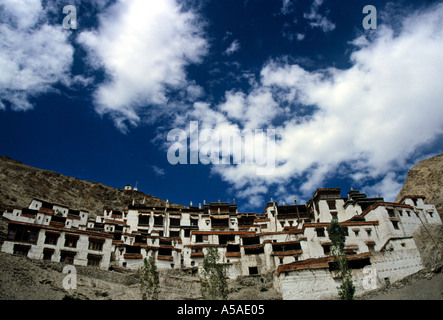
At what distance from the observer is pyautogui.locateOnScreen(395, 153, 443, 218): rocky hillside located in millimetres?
72625

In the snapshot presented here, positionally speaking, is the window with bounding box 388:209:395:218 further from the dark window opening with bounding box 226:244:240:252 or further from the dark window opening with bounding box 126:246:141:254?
the dark window opening with bounding box 126:246:141:254

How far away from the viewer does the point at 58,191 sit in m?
84.9

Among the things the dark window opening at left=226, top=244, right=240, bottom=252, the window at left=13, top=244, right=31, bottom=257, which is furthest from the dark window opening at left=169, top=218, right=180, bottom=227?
the window at left=13, top=244, right=31, bottom=257

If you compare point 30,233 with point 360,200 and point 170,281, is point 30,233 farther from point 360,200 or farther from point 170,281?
point 360,200

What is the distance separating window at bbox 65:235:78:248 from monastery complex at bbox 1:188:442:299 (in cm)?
12

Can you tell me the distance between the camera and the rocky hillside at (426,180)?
238 feet

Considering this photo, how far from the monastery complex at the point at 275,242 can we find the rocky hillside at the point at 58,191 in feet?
63.3

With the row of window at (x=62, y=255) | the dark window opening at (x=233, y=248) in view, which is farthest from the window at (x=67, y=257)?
the dark window opening at (x=233, y=248)

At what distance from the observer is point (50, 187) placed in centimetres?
8381

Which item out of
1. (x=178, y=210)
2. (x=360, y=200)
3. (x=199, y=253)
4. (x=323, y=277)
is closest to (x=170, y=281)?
(x=199, y=253)

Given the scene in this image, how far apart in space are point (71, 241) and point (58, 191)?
45880mm

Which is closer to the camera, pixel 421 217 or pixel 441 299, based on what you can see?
pixel 441 299

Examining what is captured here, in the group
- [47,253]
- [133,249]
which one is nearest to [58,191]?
[47,253]

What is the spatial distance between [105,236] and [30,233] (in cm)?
1023
